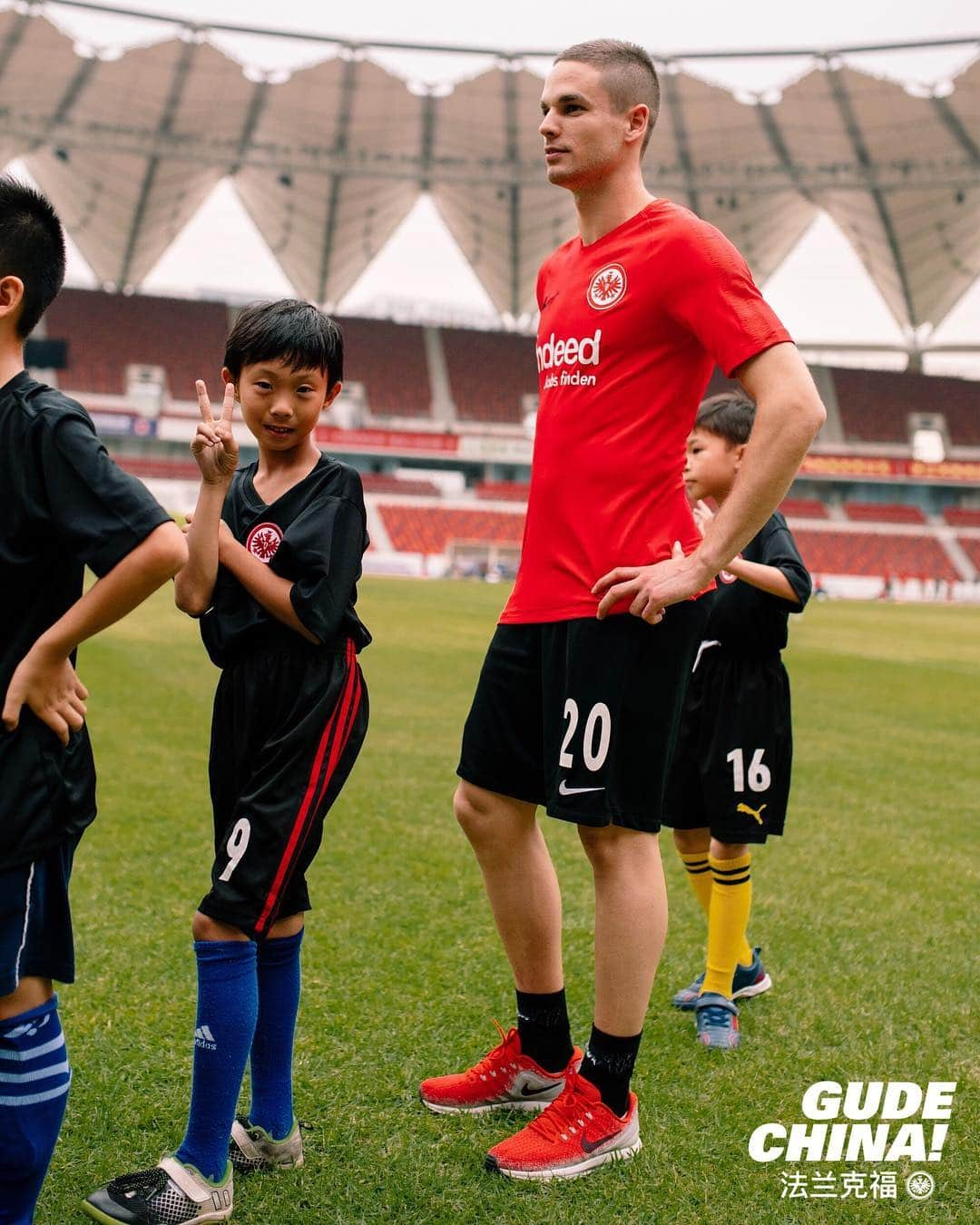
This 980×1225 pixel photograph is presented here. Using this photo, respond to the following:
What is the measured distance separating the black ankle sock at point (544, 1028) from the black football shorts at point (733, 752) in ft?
2.75

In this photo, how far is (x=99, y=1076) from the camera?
2785 millimetres

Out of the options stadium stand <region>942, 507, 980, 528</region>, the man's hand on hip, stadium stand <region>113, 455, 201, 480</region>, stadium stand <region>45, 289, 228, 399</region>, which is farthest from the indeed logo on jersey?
stadium stand <region>942, 507, 980, 528</region>

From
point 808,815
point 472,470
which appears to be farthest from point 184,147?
point 808,815

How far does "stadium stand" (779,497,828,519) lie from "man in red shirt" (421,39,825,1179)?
160 ft

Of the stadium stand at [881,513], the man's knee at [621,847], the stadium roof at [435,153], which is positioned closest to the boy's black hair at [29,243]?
the man's knee at [621,847]

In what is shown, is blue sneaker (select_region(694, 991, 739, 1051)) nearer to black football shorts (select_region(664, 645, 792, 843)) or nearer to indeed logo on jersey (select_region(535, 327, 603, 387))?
black football shorts (select_region(664, 645, 792, 843))

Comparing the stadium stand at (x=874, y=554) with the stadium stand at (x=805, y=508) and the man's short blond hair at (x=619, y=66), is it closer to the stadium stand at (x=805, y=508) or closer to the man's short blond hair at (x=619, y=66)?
the stadium stand at (x=805, y=508)

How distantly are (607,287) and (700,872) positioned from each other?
205 cm

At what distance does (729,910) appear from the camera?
3.53 m

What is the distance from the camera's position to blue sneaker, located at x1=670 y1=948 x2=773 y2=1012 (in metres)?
3.59

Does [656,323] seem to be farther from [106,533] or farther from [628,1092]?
[628,1092]

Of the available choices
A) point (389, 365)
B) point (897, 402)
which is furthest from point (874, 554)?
point (389, 365)

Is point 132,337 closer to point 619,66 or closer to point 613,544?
point 619,66

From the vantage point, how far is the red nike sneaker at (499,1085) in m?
2.78
